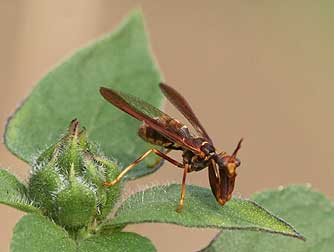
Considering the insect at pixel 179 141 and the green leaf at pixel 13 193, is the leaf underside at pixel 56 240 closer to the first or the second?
the green leaf at pixel 13 193

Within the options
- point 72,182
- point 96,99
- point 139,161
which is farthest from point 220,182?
point 96,99

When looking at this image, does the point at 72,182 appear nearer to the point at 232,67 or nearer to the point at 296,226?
the point at 296,226

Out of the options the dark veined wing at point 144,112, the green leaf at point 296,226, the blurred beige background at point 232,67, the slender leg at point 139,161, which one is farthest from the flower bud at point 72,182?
the blurred beige background at point 232,67

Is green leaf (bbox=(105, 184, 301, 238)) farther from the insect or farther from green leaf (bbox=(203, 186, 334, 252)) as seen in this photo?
green leaf (bbox=(203, 186, 334, 252))

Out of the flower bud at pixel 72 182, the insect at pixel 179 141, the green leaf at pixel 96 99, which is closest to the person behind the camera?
the flower bud at pixel 72 182

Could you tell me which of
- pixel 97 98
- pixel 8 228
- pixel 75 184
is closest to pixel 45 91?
pixel 97 98

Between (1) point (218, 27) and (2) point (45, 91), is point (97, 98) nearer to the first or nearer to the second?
(2) point (45, 91)
